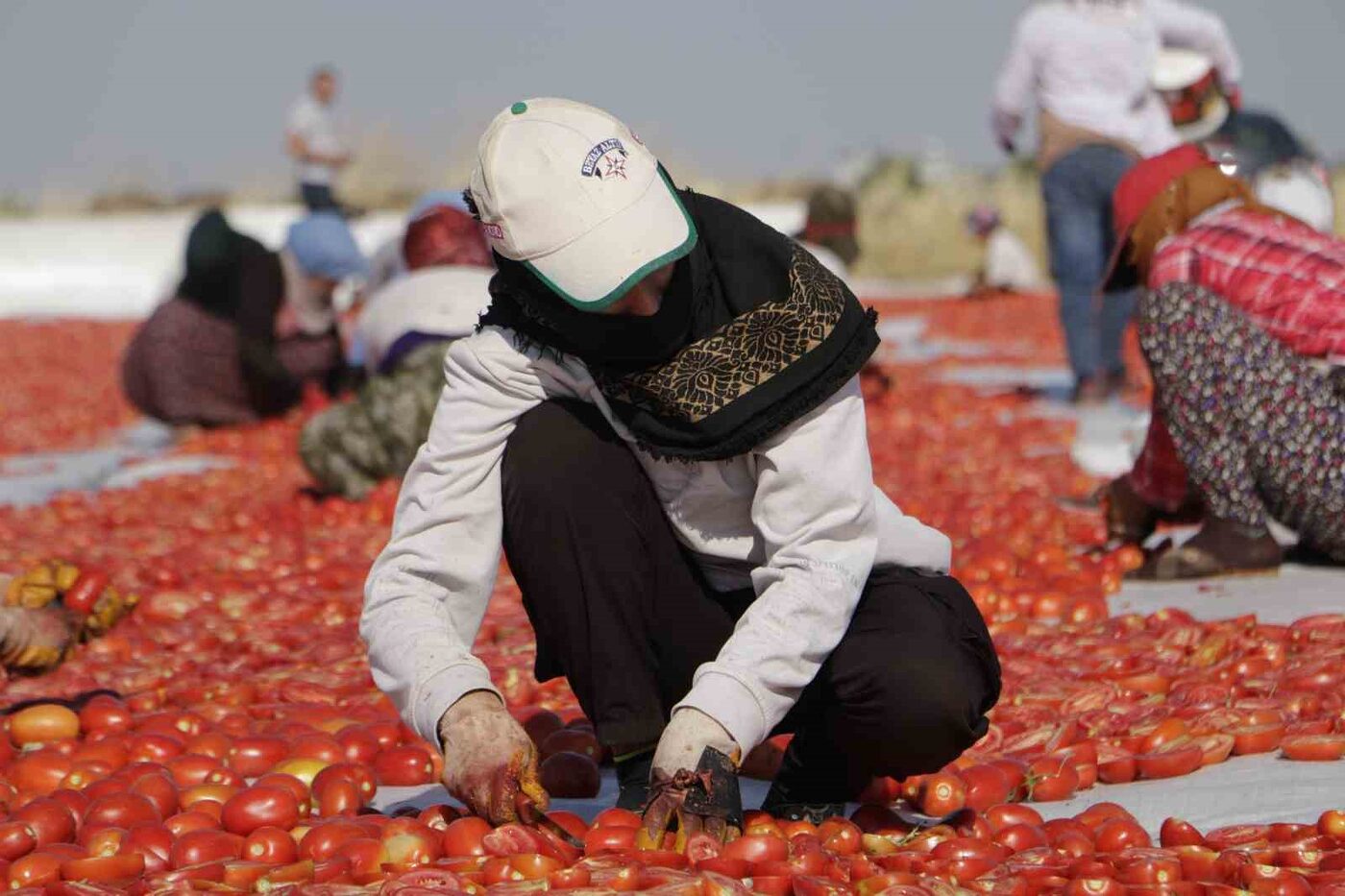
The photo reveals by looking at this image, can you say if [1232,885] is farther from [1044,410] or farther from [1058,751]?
[1044,410]

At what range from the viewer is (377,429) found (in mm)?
6230

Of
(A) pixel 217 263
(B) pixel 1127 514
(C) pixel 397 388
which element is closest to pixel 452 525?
(B) pixel 1127 514

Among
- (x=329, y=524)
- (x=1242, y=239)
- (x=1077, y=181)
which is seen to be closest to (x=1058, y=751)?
(x=1242, y=239)

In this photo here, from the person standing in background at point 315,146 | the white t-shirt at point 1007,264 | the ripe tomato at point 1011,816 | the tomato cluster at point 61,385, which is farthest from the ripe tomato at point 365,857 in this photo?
the white t-shirt at point 1007,264

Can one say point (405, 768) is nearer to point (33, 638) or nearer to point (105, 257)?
point (33, 638)

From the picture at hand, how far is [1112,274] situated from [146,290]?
65.7 feet

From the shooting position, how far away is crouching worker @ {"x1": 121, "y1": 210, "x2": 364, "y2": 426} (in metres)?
8.45

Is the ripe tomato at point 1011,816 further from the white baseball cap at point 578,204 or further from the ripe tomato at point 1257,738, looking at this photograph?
the white baseball cap at point 578,204

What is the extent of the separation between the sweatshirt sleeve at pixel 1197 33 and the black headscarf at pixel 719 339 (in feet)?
17.9

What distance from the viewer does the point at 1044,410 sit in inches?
328

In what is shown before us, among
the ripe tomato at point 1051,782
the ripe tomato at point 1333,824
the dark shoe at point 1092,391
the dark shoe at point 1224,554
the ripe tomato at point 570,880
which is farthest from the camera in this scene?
the dark shoe at point 1092,391

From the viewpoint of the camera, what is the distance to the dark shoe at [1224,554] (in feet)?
12.9

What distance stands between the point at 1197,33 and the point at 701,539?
5.87 meters

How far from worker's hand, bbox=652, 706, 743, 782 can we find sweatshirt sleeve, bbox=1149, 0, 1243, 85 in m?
5.86
